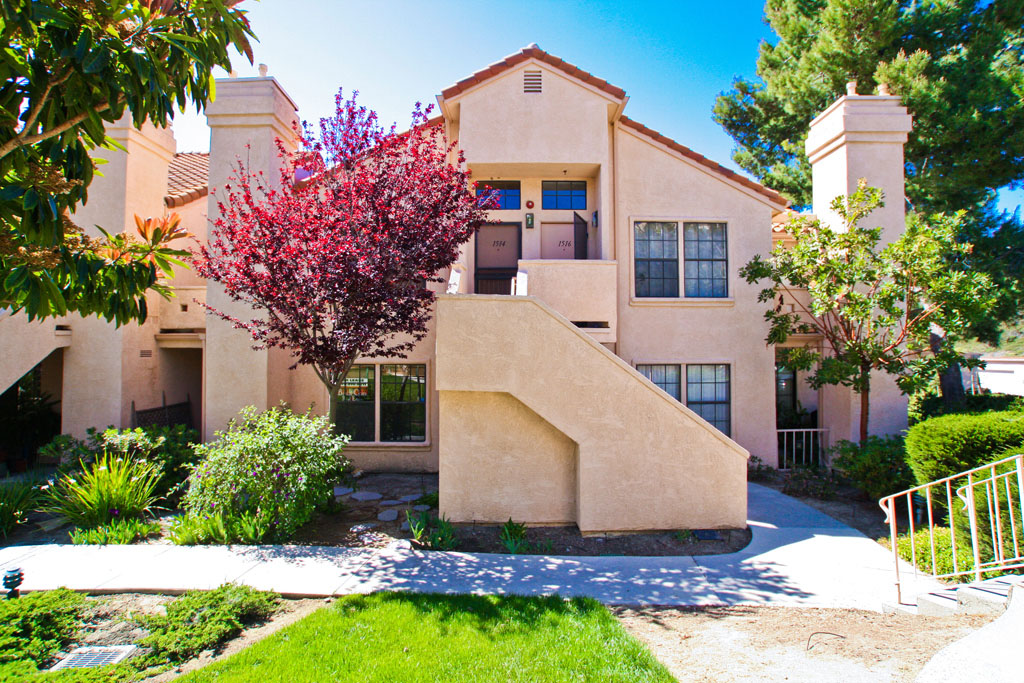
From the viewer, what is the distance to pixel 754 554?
716 centimetres

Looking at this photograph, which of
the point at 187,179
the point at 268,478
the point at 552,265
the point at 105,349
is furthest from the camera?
the point at 187,179

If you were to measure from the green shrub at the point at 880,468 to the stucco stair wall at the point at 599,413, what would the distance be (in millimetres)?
2756

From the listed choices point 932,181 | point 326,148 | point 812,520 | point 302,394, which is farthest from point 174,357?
point 932,181

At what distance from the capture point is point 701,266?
12.2m

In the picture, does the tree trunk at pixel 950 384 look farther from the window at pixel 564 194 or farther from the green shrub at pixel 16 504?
the green shrub at pixel 16 504

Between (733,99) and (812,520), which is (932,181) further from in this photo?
(812,520)

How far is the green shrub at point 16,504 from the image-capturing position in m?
7.96

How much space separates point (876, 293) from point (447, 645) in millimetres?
8950

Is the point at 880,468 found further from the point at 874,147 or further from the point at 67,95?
the point at 67,95

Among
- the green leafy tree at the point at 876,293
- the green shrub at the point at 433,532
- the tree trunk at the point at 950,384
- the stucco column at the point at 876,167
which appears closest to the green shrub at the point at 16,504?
the green shrub at the point at 433,532

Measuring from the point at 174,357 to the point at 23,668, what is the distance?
32.7 feet

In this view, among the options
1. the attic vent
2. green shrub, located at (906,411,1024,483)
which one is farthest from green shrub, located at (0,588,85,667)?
the attic vent

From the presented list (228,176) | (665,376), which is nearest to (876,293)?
(665,376)

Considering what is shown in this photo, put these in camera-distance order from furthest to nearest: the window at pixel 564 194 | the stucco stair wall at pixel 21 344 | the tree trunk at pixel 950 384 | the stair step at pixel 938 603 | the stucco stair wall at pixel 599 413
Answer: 1. the window at pixel 564 194
2. the tree trunk at pixel 950 384
3. the stucco stair wall at pixel 21 344
4. the stucco stair wall at pixel 599 413
5. the stair step at pixel 938 603
